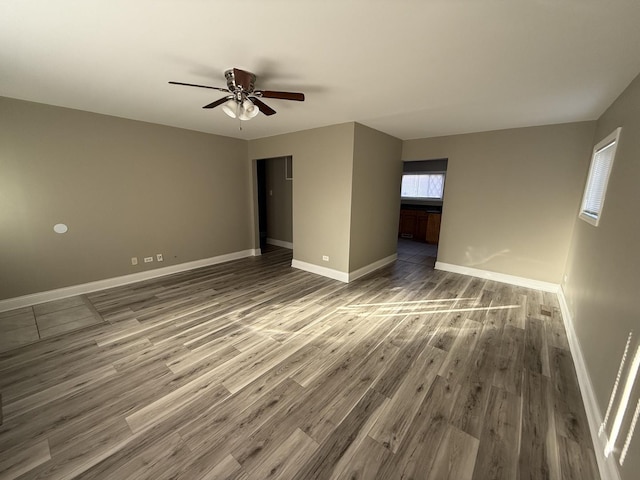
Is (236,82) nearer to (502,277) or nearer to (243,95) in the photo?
(243,95)

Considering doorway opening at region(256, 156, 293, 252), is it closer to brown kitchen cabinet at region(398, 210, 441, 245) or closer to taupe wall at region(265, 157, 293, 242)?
taupe wall at region(265, 157, 293, 242)

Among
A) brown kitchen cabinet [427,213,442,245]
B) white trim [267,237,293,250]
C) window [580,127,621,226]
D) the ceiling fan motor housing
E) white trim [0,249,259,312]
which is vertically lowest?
white trim [0,249,259,312]

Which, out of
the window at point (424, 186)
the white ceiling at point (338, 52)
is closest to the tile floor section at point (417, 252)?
the window at point (424, 186)

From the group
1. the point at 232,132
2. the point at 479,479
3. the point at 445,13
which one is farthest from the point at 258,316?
the point at 232,132

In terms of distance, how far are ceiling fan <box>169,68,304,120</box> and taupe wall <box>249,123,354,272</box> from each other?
161 cm

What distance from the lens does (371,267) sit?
4727mm

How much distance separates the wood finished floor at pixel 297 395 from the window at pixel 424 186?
15.6 ft

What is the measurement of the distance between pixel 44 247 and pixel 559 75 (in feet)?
19.3

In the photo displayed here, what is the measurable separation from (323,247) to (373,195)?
4.09 ft

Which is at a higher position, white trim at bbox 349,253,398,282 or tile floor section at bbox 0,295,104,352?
white trim at bbox 349,253,398,282

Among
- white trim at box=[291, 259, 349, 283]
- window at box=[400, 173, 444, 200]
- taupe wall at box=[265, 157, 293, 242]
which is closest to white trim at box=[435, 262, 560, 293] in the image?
white trim at box=[291, 259, 349, 283]

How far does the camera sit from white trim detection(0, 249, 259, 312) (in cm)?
316

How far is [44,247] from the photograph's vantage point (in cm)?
330

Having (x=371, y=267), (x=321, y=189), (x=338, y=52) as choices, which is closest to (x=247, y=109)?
(x=338, y=52)
